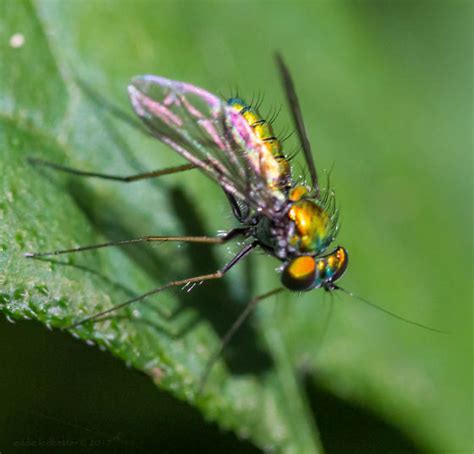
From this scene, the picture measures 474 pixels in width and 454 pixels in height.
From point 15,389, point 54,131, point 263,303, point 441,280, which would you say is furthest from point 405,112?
point 15,389

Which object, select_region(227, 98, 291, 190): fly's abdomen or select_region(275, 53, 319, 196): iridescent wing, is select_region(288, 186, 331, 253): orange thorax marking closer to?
select_region(227, 98, 291, 190): fly's abdomen

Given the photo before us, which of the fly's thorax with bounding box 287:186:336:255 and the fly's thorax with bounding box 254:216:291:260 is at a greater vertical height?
Result: the fly's thorax with bounding box 287:186:336:255

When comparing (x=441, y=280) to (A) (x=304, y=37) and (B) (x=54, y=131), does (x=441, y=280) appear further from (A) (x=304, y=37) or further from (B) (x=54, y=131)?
(B) (x=54, y=131)

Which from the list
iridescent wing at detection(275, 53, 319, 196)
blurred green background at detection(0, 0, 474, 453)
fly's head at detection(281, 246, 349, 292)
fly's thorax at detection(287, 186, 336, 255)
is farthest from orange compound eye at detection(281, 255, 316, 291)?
blurred green background at detection(0, 0, 474, 453)

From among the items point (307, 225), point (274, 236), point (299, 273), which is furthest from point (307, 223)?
point (299, 273)

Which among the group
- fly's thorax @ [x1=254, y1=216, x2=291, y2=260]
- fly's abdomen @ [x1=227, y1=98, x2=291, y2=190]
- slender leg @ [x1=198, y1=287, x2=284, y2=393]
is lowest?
slender leg @ [x1=198, y1=287, x2=284, y2=393]
